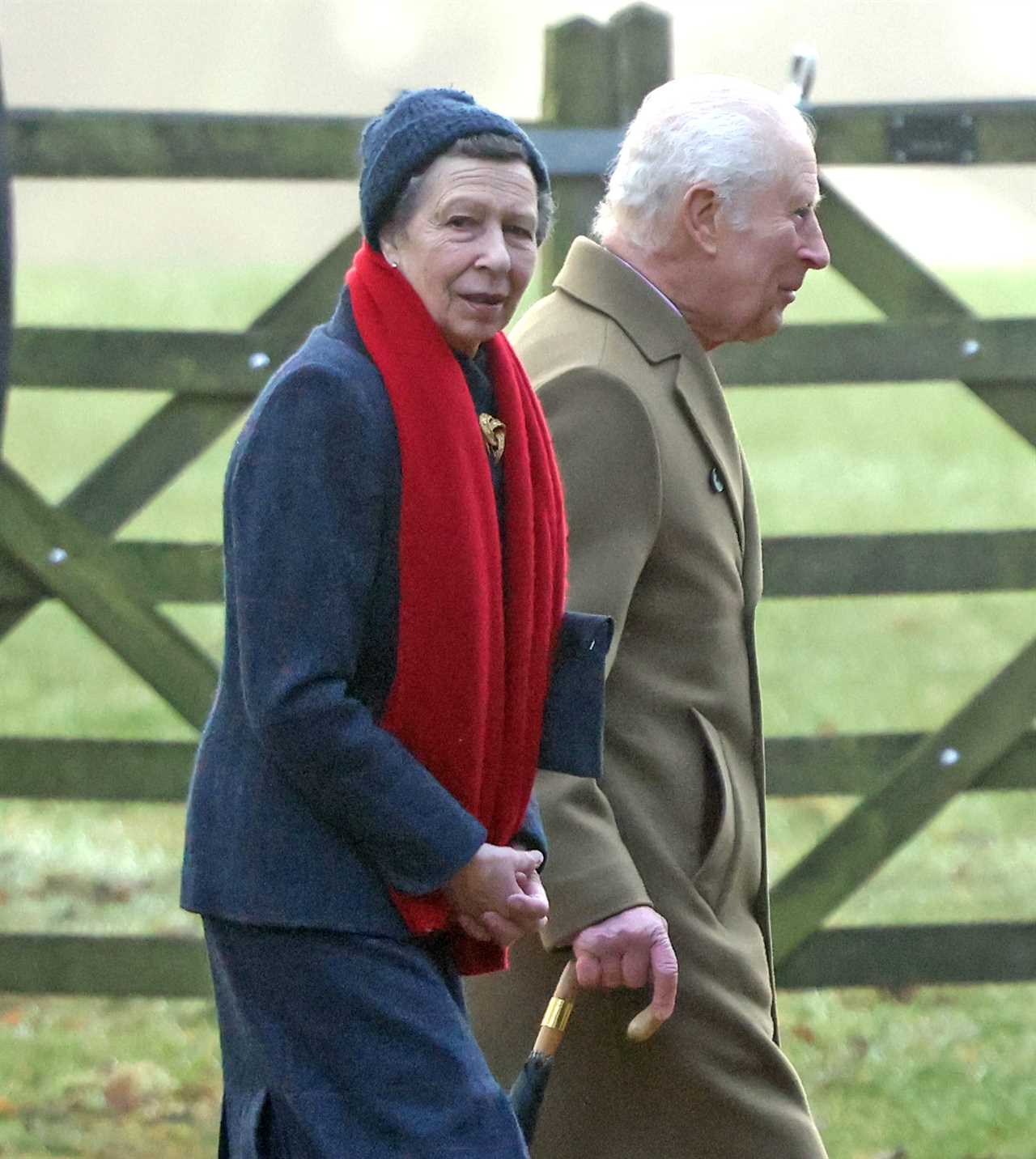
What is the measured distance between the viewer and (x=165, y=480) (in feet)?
13.9

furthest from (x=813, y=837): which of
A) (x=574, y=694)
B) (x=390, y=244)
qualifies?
(x=390, y=244)

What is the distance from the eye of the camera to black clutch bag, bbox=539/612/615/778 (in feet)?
7.43

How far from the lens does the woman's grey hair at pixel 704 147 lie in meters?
2.71

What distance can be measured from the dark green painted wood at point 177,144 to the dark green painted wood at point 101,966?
1516 millimetres

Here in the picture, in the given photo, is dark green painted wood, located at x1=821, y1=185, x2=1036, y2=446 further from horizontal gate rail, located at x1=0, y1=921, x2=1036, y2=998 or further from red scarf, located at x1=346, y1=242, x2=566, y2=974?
red scarf, located at x1=346, y1=242, x2=566, y2=974

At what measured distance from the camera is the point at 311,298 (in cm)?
423

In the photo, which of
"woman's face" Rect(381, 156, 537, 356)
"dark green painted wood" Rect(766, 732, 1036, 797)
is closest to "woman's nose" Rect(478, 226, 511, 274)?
"woman's face" Rect(381, 156, 537, 356)

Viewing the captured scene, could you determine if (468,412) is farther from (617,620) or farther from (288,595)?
(617,620)

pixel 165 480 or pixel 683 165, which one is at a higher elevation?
pixel 683 165

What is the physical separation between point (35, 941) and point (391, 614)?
246 cm

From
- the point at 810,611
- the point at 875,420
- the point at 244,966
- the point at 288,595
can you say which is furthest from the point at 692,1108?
the point at 875,420

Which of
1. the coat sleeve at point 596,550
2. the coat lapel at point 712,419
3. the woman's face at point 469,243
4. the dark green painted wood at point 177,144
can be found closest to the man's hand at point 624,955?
the coat sleeve at point 596,550

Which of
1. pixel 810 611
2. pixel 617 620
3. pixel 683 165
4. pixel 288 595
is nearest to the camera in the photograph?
pixel 288 595

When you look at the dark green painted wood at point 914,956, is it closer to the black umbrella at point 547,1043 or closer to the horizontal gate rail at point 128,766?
the horizontal gate rail at point 128,766
